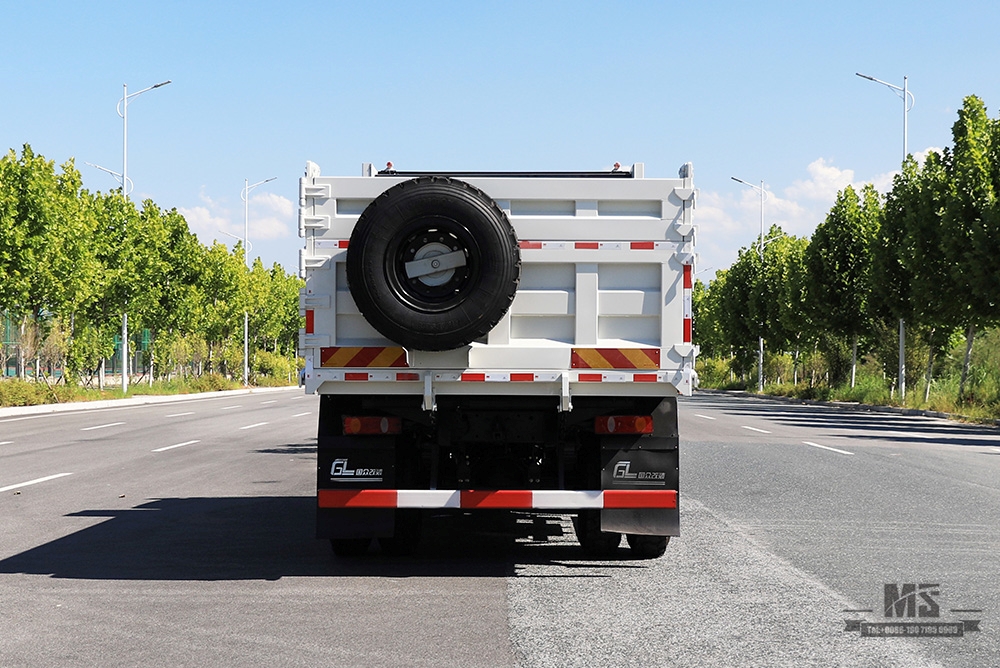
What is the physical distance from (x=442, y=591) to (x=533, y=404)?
1.48 m

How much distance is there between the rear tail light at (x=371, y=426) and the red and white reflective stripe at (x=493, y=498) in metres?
0.40

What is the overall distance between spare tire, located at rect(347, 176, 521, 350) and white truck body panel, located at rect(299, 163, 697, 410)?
0.83 ft

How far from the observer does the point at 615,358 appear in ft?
26.0

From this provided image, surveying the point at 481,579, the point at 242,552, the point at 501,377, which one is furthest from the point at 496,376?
the point at 242,552

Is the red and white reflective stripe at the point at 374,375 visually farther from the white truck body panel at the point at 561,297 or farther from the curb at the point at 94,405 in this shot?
the curb at the point at 94,405

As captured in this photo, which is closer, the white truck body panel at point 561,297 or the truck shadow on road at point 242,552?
the white truck body panel at point 561,297

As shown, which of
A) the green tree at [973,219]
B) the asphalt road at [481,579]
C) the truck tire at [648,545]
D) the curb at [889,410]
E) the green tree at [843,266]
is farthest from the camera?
the green tree at [843,266]

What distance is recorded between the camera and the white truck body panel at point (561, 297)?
26.0 feet

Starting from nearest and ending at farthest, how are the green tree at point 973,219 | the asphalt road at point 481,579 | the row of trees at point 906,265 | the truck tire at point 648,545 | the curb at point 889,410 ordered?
the asphalt road at point 481,579, the truck tire at point 648,545, the green tree at point 973,219, the row of trees at point 906,265, the curb at point 889,410

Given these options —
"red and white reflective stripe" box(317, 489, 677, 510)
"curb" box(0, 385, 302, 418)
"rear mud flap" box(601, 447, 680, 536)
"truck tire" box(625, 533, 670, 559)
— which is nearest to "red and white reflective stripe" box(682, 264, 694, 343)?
"rear mud flap" box(601, 447, 680, 536)

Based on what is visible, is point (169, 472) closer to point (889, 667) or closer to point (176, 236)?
point (889, 667)

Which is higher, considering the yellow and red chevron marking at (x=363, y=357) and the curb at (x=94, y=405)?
the yellow and red chevron marking at (x=363, y=357)

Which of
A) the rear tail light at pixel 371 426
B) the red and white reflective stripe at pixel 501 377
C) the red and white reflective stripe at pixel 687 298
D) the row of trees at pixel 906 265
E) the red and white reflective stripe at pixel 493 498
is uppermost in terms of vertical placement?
the row of trees at pixel 906 265

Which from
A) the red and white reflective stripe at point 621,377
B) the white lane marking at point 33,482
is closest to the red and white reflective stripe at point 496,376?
the red and white reflective stripe at point 621,377
